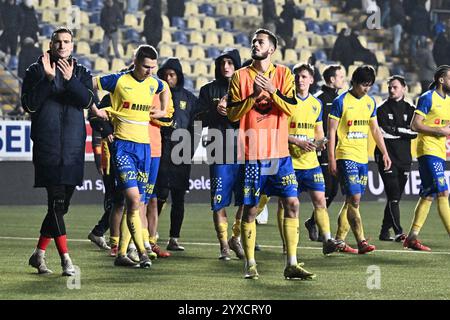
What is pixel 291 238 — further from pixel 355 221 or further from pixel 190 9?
pixel 190 9

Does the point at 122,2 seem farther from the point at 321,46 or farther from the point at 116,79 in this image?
the point at 116,79

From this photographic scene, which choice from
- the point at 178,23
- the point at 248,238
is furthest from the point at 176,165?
the point at 178,23

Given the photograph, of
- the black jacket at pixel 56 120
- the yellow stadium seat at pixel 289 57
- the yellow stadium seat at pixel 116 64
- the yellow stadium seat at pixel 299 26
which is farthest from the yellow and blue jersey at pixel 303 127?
the yellow stadium seat at pixel 299 26

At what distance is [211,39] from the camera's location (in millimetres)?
30000

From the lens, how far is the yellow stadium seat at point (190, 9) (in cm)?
3005

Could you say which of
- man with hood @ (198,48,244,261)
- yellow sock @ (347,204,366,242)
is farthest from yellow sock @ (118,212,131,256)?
yellow sock @ (347,204,366,242)

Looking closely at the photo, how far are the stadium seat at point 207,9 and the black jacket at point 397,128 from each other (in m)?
15.2

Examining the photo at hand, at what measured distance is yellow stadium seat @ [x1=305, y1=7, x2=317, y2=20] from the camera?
31.3 meters

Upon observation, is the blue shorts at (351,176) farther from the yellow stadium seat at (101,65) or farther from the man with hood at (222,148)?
the yellow stadium seat at (101,65)

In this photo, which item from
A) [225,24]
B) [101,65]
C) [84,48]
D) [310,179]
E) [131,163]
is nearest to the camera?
[131,163]

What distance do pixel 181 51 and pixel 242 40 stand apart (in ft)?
5.61

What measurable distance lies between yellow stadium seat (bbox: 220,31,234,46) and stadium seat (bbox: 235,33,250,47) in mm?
152

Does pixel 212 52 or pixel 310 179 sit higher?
pixel 212 52

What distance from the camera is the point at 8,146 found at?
21625 mm
